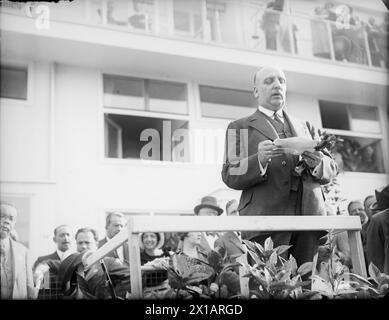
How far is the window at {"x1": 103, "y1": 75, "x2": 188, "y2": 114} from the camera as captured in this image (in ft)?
7.52

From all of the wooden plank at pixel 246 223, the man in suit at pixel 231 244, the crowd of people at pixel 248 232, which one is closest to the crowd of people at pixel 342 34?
the crowd of people at pixel 248 232

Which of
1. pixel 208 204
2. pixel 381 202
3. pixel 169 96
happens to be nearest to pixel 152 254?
pixel 208 204

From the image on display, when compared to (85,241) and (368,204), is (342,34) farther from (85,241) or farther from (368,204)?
(85,241)

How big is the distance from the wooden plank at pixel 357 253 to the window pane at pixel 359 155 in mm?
649

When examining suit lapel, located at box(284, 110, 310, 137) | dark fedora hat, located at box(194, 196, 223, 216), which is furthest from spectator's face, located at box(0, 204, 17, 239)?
suit lapel, located at box(284, 110, 310, 137)

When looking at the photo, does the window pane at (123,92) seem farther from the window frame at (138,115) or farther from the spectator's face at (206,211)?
the spectator's face at (206,211)

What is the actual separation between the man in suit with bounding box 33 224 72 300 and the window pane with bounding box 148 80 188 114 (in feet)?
2.11

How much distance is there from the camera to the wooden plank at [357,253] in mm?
1761

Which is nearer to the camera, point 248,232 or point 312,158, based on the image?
point 248,232

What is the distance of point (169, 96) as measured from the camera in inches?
91.6

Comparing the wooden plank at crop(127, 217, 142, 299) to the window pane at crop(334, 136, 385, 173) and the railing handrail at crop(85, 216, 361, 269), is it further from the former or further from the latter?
the window pane at crop(334, 136, 385, 173)

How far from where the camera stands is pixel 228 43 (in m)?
2.42

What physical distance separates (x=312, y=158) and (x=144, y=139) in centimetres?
65
